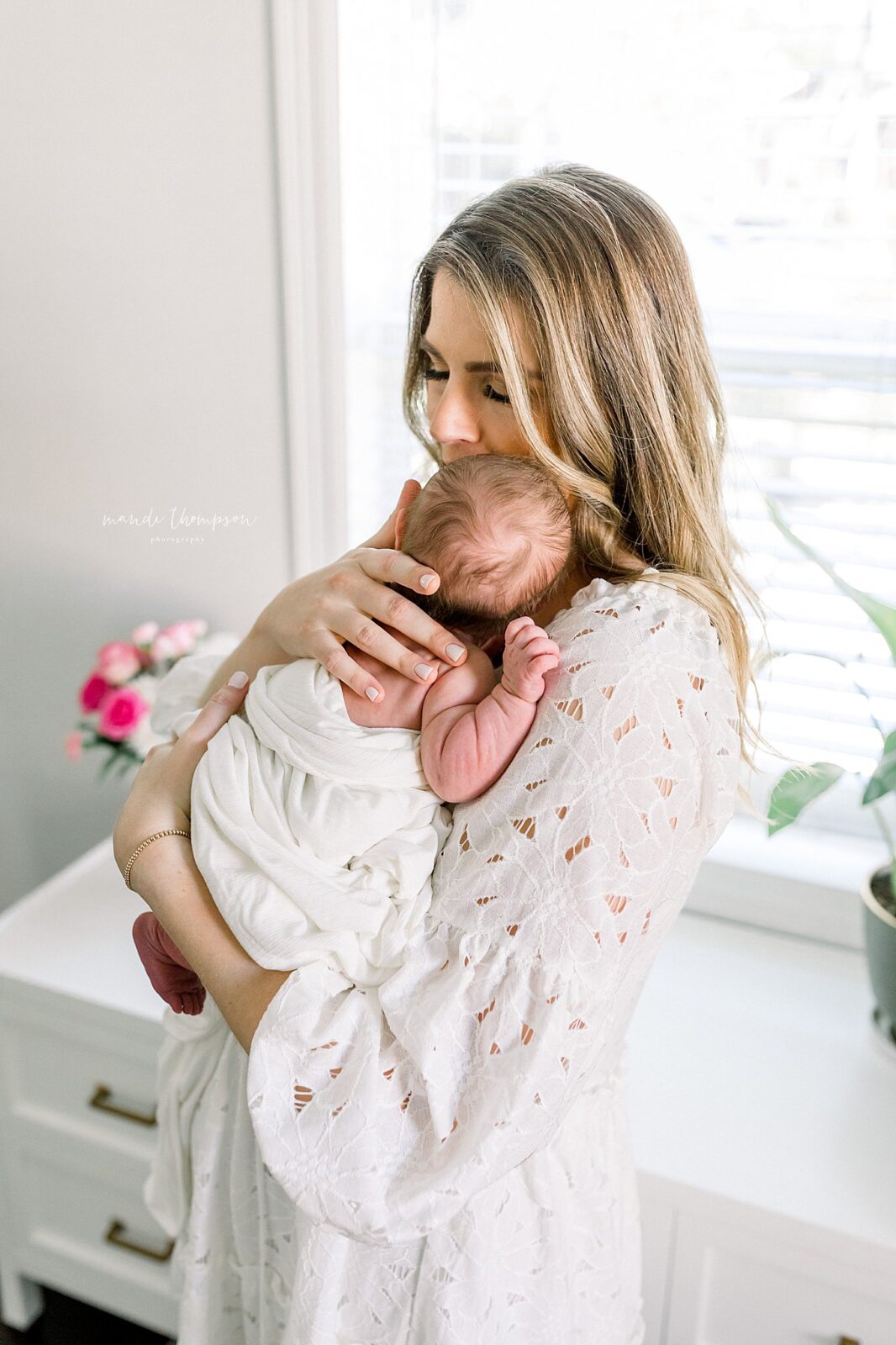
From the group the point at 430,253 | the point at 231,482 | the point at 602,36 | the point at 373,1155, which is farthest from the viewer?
the point at 231,482

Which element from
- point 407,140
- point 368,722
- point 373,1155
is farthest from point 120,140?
point 373,1155

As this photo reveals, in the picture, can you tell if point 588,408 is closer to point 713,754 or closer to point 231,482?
point 713,754

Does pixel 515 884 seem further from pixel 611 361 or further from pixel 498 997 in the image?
pixel 611 361

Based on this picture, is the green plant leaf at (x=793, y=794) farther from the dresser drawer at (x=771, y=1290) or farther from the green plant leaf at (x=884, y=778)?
the dresser drawer at (x=771, y=1290)

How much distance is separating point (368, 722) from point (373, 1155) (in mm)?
355

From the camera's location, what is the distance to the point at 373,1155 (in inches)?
31.0

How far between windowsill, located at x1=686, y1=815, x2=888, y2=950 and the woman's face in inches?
37.5

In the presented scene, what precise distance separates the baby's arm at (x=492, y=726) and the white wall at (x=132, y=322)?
106 centimetres

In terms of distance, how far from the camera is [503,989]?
80 centimetres

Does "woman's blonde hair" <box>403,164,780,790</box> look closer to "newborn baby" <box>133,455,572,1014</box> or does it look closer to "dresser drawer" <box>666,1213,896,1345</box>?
"newborn baby" <box>133,455,572,1014</box>

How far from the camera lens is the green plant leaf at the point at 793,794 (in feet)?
4.40

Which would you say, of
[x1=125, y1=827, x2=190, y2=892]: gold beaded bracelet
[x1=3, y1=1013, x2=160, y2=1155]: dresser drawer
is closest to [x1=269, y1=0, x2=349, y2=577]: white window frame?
[x1=3, y1=1013, x2=160, y2=1155]: dresser drawer

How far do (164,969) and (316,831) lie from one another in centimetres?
29

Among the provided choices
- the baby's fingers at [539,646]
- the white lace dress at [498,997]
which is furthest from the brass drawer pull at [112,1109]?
the baby's fingers at [539,646]
